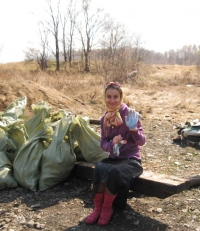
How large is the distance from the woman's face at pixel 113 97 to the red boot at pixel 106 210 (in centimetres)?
77

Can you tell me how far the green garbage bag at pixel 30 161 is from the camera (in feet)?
10.5

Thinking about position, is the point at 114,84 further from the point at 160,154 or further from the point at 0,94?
the point at 0,94

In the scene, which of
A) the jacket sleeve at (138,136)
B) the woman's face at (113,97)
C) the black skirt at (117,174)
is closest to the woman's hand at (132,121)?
the jacket sleeve at (138,136)

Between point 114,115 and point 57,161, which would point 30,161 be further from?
point 114,115

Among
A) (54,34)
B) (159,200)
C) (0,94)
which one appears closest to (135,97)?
(0,94)

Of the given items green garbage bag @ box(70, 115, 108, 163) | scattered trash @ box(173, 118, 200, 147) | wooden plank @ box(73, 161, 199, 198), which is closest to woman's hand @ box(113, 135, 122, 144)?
wooden plank @ box(73, 161, 199, 198)

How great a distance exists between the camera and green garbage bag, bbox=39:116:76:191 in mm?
3189

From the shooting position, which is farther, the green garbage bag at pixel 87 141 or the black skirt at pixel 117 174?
the green garbage bag at pixel 87 141

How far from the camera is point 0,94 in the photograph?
8.00 metres

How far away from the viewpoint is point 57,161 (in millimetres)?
3178

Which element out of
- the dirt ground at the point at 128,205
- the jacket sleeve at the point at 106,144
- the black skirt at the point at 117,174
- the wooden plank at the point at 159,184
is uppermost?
the jacket sleeve at the point at 106,144

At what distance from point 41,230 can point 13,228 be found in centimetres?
24

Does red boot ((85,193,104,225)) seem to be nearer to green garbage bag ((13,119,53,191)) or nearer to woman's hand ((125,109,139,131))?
woman's hand ((125,109,139,131))

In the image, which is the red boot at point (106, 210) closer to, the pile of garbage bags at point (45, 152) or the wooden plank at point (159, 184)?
the wooden plank at point (159, 184)
